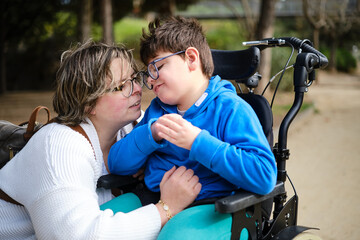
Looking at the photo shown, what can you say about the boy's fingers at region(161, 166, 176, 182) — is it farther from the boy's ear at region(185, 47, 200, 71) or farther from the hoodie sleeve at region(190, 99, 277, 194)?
the boy's ear at region(185, 47, 200, 71)

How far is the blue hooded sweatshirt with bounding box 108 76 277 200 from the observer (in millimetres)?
1641

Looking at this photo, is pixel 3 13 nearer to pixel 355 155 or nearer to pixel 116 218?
pixel 355 155

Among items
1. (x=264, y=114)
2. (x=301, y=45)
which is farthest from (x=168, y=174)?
(x=301, y=45)

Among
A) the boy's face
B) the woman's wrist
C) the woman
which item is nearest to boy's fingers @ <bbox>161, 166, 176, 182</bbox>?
the woman

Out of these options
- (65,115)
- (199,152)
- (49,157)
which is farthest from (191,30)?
(49,157)

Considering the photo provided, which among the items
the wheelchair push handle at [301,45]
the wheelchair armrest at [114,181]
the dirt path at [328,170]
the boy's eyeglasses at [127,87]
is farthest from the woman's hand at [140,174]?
the dirt path at [328,170]

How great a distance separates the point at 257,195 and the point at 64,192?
829mm

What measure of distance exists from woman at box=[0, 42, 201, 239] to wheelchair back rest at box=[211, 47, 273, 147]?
512 mm

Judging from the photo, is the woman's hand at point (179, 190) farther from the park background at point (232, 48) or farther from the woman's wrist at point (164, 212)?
the park background at point (232, 48)

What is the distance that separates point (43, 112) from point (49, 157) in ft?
25.0

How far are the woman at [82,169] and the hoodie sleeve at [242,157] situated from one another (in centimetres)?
23

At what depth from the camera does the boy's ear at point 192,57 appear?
1.89 m

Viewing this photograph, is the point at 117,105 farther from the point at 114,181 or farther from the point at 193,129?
the point at 193,129

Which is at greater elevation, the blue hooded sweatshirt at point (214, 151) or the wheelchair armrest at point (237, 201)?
the blue hooded sweatshirt at point (214, 151)
